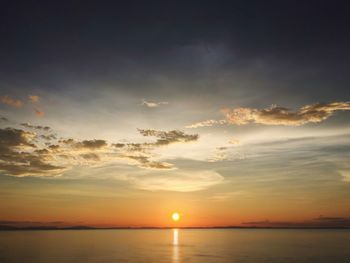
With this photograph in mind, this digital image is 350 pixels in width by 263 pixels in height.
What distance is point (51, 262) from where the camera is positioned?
9544 cm

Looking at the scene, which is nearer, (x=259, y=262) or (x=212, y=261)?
(x=259, y=262)

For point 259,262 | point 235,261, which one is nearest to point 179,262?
point 235,261

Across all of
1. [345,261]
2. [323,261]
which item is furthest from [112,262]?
[345,261]

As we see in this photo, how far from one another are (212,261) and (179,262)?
9.88m

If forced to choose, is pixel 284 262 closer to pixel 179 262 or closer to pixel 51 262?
pixel 179 262

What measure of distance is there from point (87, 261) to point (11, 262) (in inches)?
771

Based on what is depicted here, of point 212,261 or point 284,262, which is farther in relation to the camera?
point 212,261

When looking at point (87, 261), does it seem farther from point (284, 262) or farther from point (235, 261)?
point (284, 262)

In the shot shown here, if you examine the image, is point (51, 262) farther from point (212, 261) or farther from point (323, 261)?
point (323, 261)

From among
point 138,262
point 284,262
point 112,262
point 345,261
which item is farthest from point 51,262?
point 345,261

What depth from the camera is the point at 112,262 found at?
323ft

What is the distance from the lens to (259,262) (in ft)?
318

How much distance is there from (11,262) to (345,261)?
91.0m

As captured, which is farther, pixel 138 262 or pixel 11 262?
pixel 138 262
